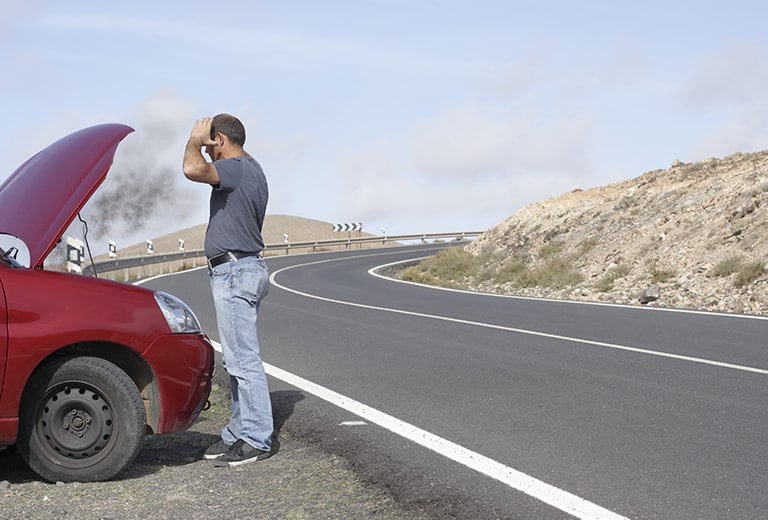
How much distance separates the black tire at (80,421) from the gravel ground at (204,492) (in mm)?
112

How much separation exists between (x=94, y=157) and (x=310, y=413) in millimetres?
2742

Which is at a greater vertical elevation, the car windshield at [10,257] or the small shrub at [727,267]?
the car windshield at [10,257]

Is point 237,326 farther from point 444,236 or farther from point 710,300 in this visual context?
point 444,236

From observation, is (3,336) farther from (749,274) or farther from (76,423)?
(749,274)

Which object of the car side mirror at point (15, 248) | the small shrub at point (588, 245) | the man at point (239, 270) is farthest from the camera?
the small shrub at point (588, 245)

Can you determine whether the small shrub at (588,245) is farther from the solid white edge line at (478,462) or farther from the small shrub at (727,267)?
the solid white edge line at (478,462)

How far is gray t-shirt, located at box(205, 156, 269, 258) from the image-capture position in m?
6.31

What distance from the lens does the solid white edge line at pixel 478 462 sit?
4937 mm

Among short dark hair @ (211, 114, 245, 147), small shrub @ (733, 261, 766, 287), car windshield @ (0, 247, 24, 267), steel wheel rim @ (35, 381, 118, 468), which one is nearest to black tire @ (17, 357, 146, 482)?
steel wheel rim @ (35, 381, 118, 468)

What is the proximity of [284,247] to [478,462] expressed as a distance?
171 ft

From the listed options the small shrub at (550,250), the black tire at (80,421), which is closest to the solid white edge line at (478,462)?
the black tire at (80,421)

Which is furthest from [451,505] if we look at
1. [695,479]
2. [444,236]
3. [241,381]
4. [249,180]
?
[444,236]

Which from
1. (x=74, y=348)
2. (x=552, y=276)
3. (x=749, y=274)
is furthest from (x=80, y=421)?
(x=552, y=276)

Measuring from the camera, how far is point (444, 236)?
68.4 m
